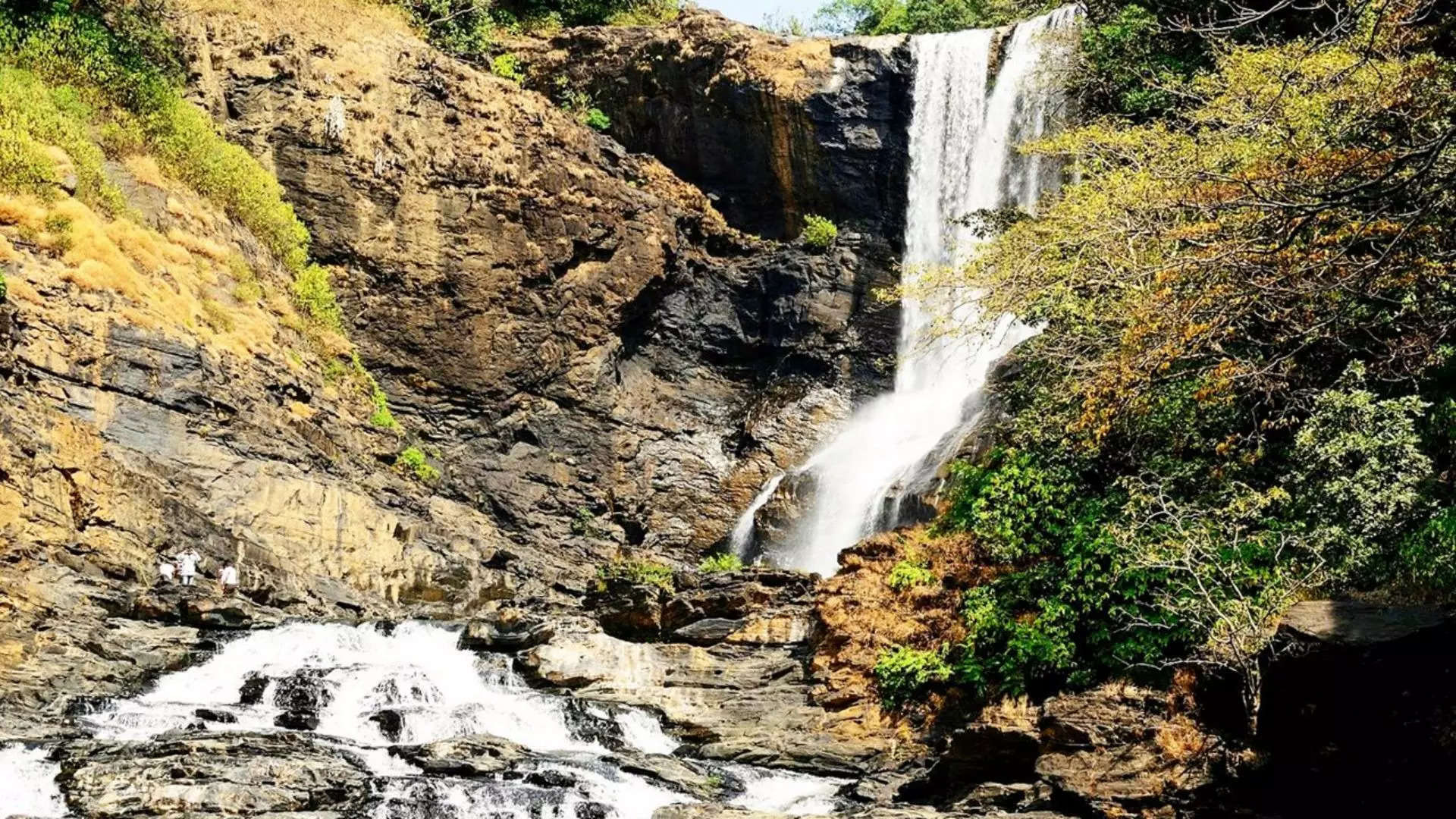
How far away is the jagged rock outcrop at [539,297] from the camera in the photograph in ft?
98.2

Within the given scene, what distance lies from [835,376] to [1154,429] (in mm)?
18962

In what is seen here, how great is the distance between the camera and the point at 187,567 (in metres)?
19.1

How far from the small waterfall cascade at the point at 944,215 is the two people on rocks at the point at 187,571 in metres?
12.8

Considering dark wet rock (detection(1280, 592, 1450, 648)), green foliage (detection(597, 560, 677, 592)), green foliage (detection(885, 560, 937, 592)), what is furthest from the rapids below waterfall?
dark wet rock (detection(1280, 592, 1450, 648))

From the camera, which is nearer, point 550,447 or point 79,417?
point 79,417

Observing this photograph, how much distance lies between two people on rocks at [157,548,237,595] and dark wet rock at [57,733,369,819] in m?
6.14

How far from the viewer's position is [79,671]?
52.2 ft

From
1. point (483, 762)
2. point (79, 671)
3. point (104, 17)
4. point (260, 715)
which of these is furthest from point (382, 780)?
point (104, 17)

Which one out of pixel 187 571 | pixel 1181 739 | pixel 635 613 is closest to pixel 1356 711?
pixel 1181 739

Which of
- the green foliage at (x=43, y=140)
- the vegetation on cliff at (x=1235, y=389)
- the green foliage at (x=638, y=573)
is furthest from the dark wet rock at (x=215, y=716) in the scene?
the green foliage at (x=43, y=140)

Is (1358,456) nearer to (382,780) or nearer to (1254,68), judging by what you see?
(1254,68)

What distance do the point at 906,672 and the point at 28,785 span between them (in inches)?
422

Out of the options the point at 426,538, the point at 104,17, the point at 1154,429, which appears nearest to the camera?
the point at 1154,429

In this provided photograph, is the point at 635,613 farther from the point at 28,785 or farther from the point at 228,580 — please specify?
the point at 28,785
